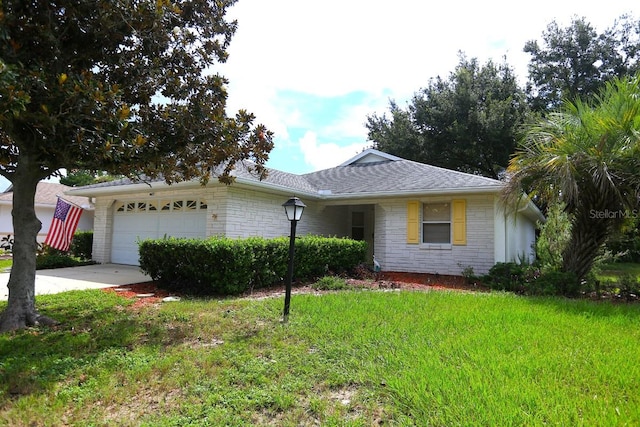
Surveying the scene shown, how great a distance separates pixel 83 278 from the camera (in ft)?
33.6

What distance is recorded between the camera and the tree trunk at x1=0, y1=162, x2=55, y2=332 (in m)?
5.39

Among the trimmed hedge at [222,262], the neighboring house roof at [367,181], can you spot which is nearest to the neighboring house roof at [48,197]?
the neighboring house roof at [367,181]

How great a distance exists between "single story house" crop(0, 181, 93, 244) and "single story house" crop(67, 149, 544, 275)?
6.99 metres

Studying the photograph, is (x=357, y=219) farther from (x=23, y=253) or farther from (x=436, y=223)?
(x=23, y=253)

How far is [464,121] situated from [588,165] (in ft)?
56.2

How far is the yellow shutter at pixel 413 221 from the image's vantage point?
1212 centimetres

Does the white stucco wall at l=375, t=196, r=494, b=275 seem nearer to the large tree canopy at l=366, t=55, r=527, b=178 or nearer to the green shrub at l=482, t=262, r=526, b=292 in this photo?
the green shrub at l=482, t=262, r=526, b=292

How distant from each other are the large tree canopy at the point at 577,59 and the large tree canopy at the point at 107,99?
23965 mm

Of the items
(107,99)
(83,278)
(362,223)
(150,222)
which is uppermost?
(107,99)

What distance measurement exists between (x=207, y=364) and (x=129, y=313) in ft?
10.0

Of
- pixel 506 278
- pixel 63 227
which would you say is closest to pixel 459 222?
pixel 506 278

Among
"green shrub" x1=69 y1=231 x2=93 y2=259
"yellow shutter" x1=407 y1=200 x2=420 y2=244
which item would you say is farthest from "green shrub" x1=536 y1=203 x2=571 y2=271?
"green shrub" x1=69 y1=231 x2=93 y2=259

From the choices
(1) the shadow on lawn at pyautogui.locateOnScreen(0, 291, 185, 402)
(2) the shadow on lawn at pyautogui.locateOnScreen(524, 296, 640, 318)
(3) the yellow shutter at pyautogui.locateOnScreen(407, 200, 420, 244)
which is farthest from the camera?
(3) the yellow shutter at pyautogui.locateOnScreen(407, 200, 420, 244)

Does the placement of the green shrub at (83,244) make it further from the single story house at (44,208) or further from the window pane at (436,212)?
the window pane at (436,212)
